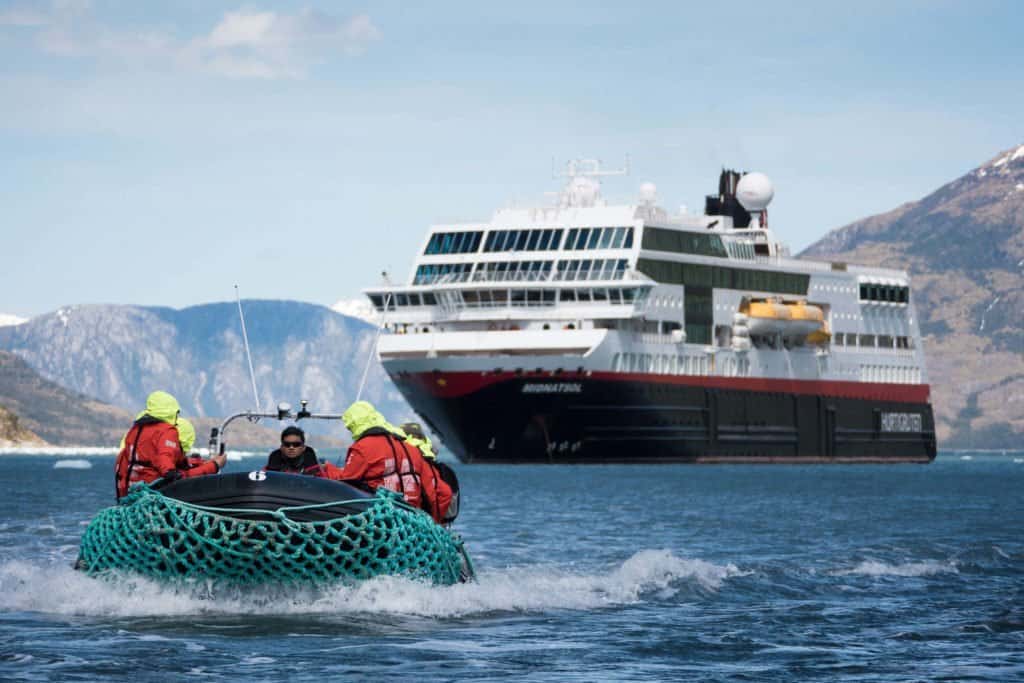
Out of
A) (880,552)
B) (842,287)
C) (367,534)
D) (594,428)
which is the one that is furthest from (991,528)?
(842,287)

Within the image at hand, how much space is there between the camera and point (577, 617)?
25875 millimetres

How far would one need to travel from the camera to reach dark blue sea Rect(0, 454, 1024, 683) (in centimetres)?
2066

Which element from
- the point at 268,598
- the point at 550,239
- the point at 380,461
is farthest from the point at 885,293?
the point at 268,598

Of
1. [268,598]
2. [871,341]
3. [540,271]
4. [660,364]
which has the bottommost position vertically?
[268,598]

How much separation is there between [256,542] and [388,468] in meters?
2.22

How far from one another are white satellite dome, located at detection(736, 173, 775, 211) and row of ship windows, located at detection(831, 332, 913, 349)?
9499mm

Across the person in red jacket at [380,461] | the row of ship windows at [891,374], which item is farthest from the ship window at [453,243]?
the person in red jacket at [380,461]

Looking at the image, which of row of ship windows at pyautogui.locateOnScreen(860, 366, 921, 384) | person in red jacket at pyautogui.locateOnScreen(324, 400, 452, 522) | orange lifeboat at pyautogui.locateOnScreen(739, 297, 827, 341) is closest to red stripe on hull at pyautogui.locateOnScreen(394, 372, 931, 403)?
row of ship windows at pyautogui.locateOnScreen(860, 366, 921, 384)

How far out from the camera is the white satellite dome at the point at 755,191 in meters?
121

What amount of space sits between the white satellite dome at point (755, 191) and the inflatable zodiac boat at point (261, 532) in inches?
3868

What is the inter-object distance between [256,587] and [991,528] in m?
29.1

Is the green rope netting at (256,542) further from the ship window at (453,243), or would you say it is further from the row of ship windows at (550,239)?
the ship window at (453,243)

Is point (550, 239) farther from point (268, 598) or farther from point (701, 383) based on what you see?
point (268, 598)

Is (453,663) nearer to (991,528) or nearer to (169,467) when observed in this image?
(169,467)
